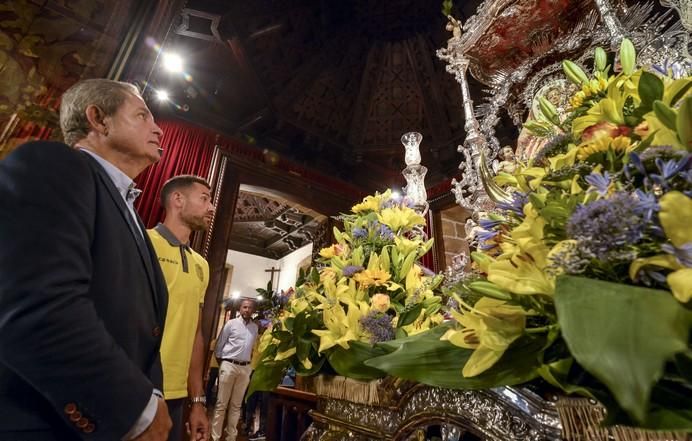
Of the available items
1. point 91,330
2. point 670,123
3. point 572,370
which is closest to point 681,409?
point 572,370

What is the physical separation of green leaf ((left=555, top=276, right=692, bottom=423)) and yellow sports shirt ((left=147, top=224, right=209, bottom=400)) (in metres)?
1.58

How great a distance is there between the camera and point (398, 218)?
1.09 metres

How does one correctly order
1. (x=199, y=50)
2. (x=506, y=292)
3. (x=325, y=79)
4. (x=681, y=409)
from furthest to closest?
1. (x=325, y=79)
2. (x=199, y=50)
3. (x=506, y=292)
4. (x=681, y=409)

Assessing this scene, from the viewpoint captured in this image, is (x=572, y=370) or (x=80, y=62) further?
(x=80, y=62)

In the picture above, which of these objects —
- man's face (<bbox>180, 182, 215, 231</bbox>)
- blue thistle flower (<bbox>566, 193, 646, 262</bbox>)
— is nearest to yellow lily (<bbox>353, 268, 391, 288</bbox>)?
blue thistle flower (<bbox>566, 193, 646, 262</bbox>)

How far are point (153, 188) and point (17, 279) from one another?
344cm

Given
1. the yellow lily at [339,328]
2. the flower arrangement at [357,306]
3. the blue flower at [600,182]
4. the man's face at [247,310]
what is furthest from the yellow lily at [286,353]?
the man's face at [247,310]

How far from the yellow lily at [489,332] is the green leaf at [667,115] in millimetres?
298

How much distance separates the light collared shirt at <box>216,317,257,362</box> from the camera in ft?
13.2

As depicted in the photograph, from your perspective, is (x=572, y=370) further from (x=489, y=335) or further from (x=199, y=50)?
(x=199, y=50)

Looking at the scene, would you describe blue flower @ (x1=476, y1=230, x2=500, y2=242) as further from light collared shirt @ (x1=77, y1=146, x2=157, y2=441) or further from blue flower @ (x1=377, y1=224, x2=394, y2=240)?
light collared shirt @ (x1=77, y1=146, x2=157, y2=441)

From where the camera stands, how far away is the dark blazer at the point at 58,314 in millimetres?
516

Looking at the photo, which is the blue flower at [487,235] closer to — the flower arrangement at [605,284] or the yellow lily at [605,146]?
the flower arrangement at [605,284]

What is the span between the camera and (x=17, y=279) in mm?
522
